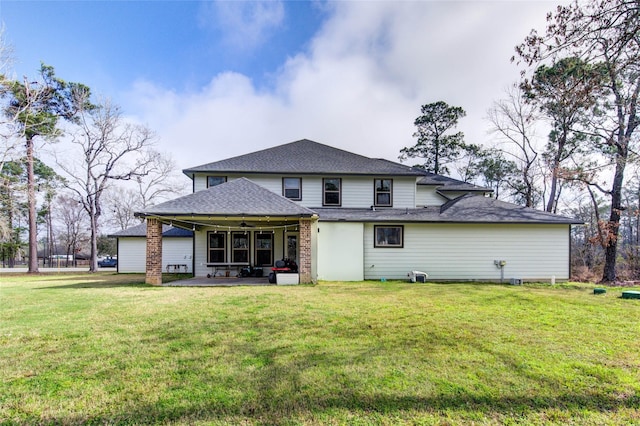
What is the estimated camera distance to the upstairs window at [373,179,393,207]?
1511 cm

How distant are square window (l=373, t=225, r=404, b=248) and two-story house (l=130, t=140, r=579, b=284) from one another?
44 mm

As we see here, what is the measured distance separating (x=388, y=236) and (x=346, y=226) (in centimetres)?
198

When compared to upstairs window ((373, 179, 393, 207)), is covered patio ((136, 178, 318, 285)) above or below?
below

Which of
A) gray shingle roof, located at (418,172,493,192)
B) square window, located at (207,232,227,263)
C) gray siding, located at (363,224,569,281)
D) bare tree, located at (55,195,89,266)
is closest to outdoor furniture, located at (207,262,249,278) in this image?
square window, located at (207,232,227,263)

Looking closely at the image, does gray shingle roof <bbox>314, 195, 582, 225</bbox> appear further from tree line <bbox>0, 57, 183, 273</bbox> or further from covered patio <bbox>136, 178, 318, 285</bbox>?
tree line <bbox>0, 57, 183, 273</bbox>

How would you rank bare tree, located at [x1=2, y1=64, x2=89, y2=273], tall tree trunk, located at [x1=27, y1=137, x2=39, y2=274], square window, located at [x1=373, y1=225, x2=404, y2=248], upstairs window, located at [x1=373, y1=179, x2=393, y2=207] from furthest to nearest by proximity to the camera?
1. tall tree trunk, located at [x1=27, y1=137, x2=39, y2=274]
2. bare tree, located at [x1=2, y1=64, x2=89, y2=273]
3. upstairs window, located at [x1=373, y1=179, x2=393, y2=207]
4. square window, located at [x1=373, y1=225, x2=404, y2=248]

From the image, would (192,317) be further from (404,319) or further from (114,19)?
(114,19)

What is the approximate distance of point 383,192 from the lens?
1516 centimetres

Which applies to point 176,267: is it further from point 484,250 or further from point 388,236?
point 484,250

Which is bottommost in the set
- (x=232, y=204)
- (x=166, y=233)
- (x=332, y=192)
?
(x=166, y=233)

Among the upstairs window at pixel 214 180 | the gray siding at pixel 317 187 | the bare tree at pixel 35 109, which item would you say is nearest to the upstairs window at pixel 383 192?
the gray siding at pixel 317 187

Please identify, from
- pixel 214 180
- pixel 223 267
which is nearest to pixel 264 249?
pixel 223 267

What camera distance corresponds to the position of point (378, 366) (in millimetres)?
3756

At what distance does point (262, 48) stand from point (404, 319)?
13.6 meters
